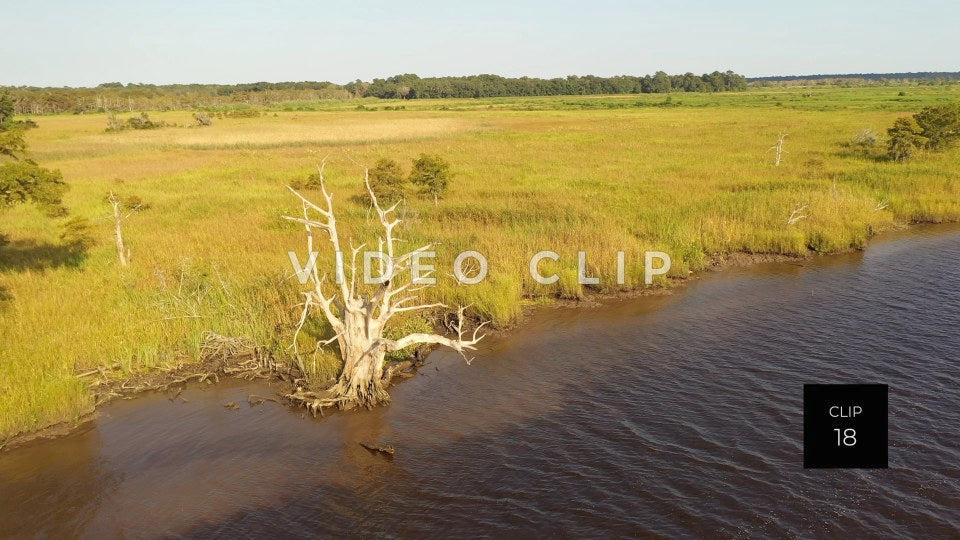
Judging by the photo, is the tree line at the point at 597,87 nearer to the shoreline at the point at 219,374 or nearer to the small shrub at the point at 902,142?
the small shrub at the point at 902,142

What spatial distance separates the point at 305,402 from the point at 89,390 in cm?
401

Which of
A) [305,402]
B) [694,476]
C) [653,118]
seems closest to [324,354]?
[305,402]

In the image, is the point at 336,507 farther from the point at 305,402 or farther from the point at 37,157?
the point at 37,157

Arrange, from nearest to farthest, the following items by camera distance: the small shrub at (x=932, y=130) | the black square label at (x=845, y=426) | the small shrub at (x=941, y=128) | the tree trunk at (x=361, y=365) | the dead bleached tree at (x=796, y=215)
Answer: the black square label at (x=845, y=426), the tree trunk at (x=361, y=365), the dead bleached tree at (x=796, y=215), the small shrub at (x=932, y=130), the small shrub at (x=941, y=128)

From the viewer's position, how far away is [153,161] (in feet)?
152

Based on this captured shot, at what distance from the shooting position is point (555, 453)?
9.48 m

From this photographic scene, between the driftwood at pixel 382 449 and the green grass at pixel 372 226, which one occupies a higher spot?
the green grass at pixel 372 226

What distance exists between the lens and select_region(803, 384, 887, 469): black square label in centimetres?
910

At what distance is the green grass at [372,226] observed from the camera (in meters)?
13.0

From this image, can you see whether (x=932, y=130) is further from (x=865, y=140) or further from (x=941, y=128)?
(x=865, y=140)

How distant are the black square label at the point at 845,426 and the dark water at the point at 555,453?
213 millimetres

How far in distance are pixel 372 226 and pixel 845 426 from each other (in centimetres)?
1644

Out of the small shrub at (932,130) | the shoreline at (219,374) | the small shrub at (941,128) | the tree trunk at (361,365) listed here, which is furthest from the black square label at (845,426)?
the small shrub at (941,128)

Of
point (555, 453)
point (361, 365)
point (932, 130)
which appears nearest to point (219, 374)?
point (361, 365)
